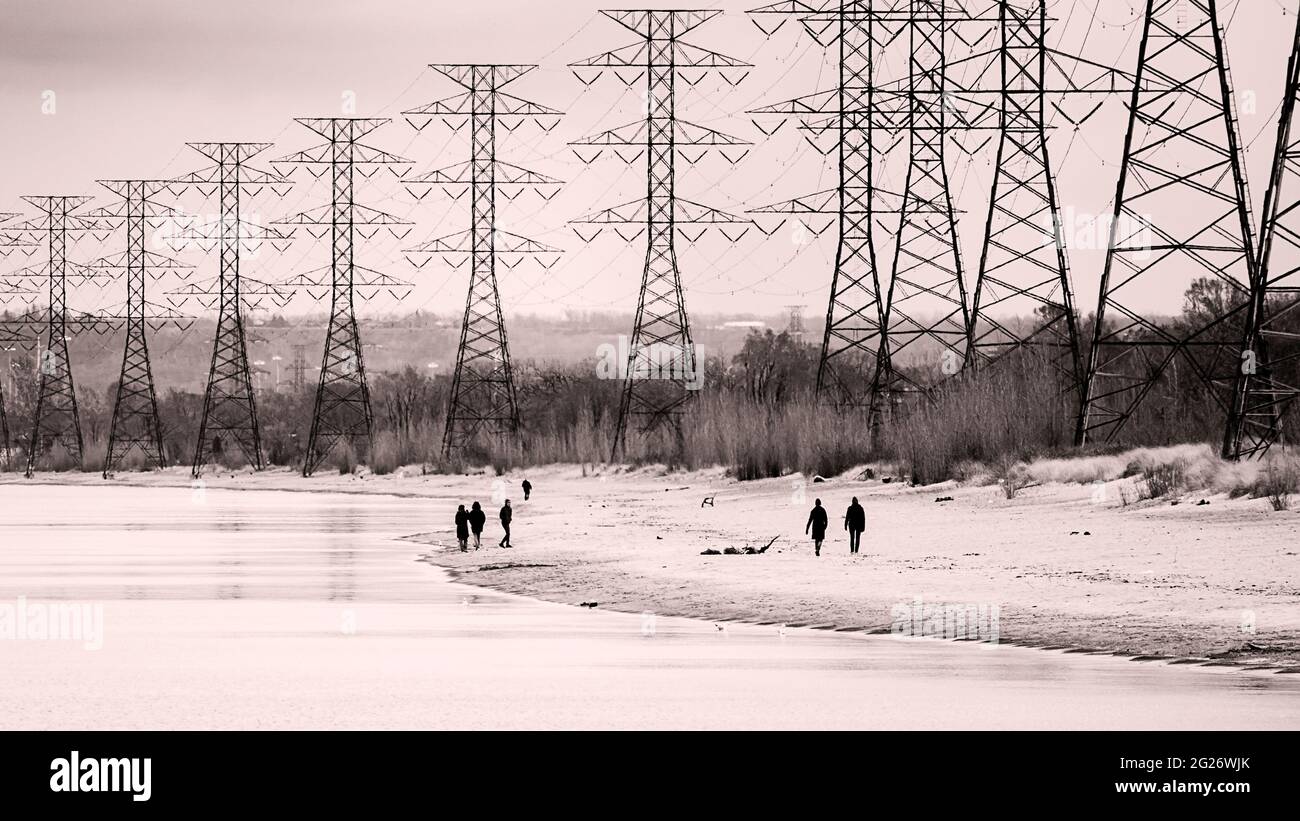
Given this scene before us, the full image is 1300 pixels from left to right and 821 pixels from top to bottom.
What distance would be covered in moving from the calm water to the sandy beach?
1.25 metres

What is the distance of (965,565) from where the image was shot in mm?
25266

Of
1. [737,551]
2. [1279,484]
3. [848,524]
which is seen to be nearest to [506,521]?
[737,551]

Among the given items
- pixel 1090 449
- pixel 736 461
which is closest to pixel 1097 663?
pixel 1090 449

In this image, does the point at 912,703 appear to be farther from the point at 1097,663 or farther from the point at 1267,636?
the point at 1267,636

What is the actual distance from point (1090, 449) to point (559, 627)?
19314 mm

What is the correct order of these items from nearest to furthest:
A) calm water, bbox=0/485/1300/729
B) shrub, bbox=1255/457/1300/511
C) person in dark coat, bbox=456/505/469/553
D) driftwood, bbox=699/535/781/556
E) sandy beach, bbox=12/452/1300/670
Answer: calm water, bbox=0/485/1300/729 → sandy beach, bbox=12/452/1300/670 → shrub, bbox=1255/457/1300/511 → driftwood, bbox=699/535/781/556 → person in dark coat, bbox=456/505/469/553

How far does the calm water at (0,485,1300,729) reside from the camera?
13.3m

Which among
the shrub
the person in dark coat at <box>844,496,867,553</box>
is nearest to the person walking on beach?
the person in dark coat at <box>844,496,867,553</box>

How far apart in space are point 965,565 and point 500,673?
10801 mm

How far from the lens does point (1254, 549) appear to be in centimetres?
2386

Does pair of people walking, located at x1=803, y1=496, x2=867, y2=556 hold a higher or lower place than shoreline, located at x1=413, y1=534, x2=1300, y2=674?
higher
